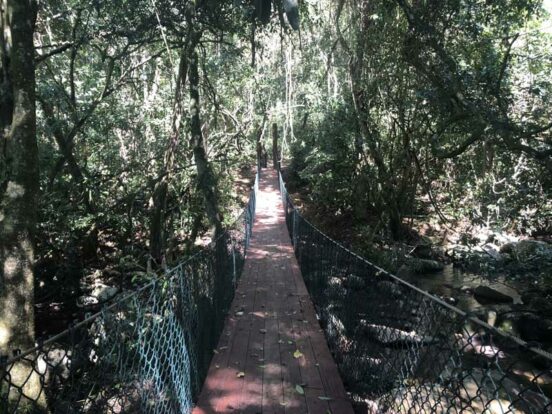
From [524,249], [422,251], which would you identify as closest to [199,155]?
[422,251]

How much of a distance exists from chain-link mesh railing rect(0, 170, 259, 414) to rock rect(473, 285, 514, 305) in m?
5.45

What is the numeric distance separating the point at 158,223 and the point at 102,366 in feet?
16.3

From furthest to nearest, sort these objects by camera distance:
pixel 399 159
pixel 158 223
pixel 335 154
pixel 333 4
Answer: pixel 335 154 < pixel 399 159 < pixel 333 4 < pixel 158 223

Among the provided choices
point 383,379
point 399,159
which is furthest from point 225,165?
point 383,379

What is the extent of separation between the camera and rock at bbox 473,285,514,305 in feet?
24.1

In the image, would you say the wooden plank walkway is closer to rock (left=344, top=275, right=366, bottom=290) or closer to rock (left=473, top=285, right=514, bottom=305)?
rock (left=344, top=275, right=366, bottom=290)

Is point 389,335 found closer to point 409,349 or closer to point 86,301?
point 409,349

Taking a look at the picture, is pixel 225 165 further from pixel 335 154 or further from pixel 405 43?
pixel 405 43

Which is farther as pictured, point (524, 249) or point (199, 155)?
point (524, 249)

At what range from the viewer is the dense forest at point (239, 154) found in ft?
14.1

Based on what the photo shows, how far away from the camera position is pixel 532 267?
20.4 feet

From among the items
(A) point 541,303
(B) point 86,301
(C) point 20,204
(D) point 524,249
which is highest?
(C) point 20,204

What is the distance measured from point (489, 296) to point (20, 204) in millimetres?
7251

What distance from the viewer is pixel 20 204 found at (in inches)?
126
